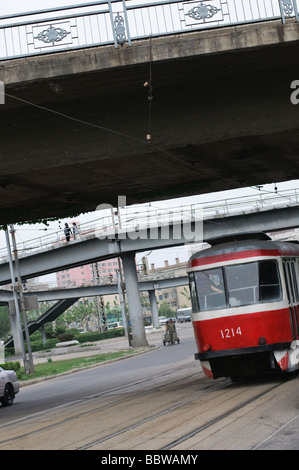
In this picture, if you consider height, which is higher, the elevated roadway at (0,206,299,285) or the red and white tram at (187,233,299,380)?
the elevated roadway at (0,206,299,285)

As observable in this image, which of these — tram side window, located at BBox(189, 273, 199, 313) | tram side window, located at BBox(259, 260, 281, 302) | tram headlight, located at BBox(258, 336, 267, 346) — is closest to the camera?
tram headlight, located at BBox(258, 336, 267, 346)

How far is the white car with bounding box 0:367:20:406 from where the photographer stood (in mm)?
21156

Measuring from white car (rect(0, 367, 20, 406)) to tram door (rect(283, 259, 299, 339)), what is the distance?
9.19 m

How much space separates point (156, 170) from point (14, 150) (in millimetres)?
4400

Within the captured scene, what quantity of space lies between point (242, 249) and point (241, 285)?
2.77 feet

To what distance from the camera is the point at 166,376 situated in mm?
22844

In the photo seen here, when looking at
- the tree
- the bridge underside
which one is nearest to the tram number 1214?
the bridge underside

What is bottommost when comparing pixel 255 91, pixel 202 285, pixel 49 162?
pixel 202 285

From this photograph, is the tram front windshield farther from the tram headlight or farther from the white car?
the white car

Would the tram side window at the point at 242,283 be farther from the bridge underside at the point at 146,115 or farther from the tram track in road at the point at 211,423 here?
the bridge underside at the point at 146,115

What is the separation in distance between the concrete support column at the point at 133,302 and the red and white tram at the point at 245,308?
1230 inches

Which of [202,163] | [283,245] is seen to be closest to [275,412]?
[283,245]

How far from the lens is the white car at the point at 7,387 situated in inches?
833
